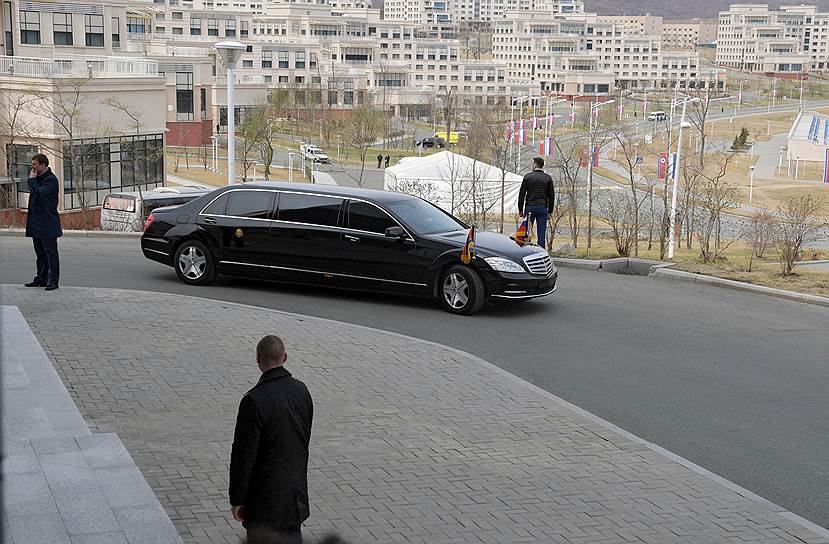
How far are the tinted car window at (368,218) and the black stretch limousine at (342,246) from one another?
1cm

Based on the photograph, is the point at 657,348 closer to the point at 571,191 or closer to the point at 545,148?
the point at 571,191

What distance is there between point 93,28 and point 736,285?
60.2 meters

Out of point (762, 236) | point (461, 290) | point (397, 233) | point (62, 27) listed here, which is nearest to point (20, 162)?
point (62, 27)

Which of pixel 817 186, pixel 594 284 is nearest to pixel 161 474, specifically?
pixel 594 284

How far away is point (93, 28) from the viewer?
225 ft

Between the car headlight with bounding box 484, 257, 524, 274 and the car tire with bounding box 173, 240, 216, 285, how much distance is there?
4.03 metres

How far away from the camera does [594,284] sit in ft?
54.9

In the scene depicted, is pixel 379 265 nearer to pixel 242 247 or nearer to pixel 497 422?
pixel 242 247

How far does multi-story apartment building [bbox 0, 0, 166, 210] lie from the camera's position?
133 ft

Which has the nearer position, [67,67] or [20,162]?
[67,67]

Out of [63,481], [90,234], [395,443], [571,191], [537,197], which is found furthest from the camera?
[571,191]

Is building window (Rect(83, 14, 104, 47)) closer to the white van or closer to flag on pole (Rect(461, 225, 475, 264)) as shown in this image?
the white van

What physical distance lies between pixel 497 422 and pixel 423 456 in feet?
4.20

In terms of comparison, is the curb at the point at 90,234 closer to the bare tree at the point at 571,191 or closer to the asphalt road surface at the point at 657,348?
the asphalt road surface at the point at 657,348
